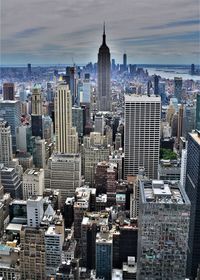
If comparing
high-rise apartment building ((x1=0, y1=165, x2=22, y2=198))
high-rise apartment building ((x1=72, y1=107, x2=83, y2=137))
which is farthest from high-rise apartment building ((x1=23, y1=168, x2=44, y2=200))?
high-rise apartment building ((x1=72, y1=107, x2=83, y2=137))

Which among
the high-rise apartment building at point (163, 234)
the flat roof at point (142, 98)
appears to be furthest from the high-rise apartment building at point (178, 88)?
the high-rise apartment building at point (163, 234)

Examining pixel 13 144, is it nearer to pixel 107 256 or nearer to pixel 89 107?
pixel 89 107

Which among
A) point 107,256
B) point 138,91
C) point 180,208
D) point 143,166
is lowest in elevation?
point 107,256

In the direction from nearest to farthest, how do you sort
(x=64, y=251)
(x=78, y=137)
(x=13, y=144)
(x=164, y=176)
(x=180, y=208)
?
1. (x=180, y=208)
2. (x=64, y=251)
3. (x=164, y=176)
4. (x=13, y=144)
5. (x=78, y=137)

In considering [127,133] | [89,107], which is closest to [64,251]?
[127,133]

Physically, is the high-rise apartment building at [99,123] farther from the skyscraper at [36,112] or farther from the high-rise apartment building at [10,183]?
the high-rise apartment building at [10,183]

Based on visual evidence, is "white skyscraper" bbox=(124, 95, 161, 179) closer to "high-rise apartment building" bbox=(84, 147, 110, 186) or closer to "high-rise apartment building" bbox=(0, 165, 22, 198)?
"high-rise apartment building" bbox=(84, 147, 110, 186)

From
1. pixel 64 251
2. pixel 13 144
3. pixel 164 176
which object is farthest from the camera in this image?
pixel 13 144
